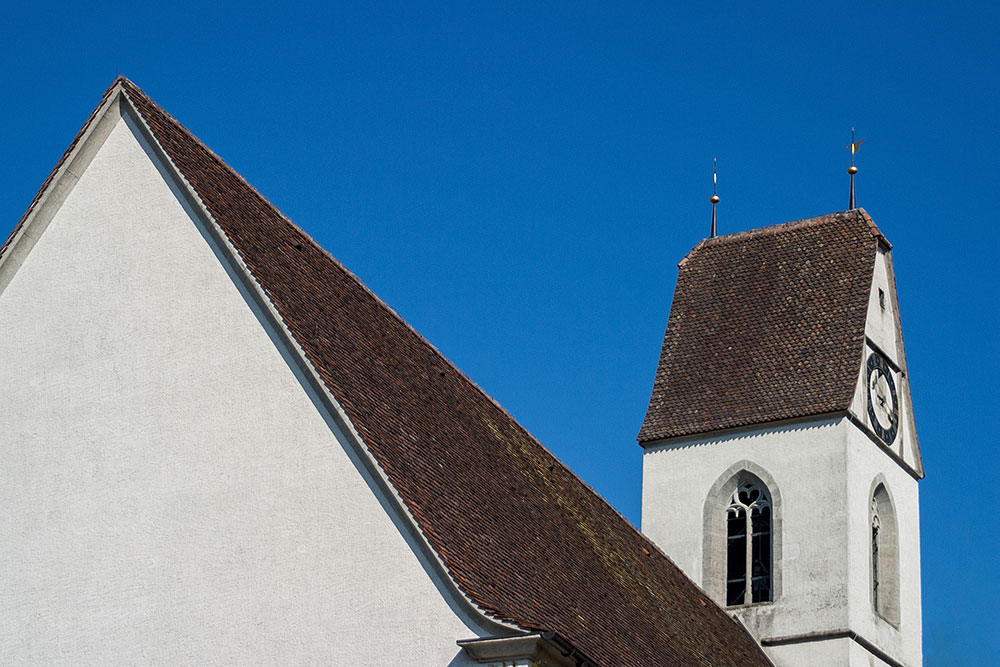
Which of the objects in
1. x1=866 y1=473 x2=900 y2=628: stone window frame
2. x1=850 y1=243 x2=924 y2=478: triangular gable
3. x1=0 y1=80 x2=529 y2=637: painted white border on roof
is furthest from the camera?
x1=850 y1=243 x2=924 y2=478: triangular gable

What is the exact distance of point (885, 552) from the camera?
30297 mm

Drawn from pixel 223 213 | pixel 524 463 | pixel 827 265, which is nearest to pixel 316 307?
pixel 223 213

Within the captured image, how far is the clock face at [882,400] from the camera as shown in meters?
30.3

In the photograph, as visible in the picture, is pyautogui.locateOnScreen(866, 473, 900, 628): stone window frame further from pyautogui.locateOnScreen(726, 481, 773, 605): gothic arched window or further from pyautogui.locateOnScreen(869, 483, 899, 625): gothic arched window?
pyautogui.locateOnScreen(726, 481, 773, 605): gothic arched window

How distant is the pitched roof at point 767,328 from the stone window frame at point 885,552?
2101 millimetres

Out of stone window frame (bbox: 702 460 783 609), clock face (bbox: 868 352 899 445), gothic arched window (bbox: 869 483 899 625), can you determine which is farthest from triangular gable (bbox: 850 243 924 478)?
stone window frame (bbox: 702 460 783 609)

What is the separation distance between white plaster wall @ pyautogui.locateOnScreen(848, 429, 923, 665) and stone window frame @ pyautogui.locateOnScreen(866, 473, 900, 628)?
9 cm

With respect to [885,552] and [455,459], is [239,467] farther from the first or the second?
[885,552]

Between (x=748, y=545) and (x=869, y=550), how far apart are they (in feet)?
6.31

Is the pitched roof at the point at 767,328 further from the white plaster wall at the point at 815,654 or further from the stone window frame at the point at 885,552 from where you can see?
the white plaster wall at the point at 815,654

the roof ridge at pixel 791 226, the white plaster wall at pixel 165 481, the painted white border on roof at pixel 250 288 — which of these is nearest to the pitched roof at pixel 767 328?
the roof ridge at pixel 791 226

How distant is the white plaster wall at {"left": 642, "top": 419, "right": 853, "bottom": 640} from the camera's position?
28.5 meters

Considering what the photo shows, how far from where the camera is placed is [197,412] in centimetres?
1769

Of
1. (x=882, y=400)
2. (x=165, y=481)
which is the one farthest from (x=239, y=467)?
(x=882, y=400)
